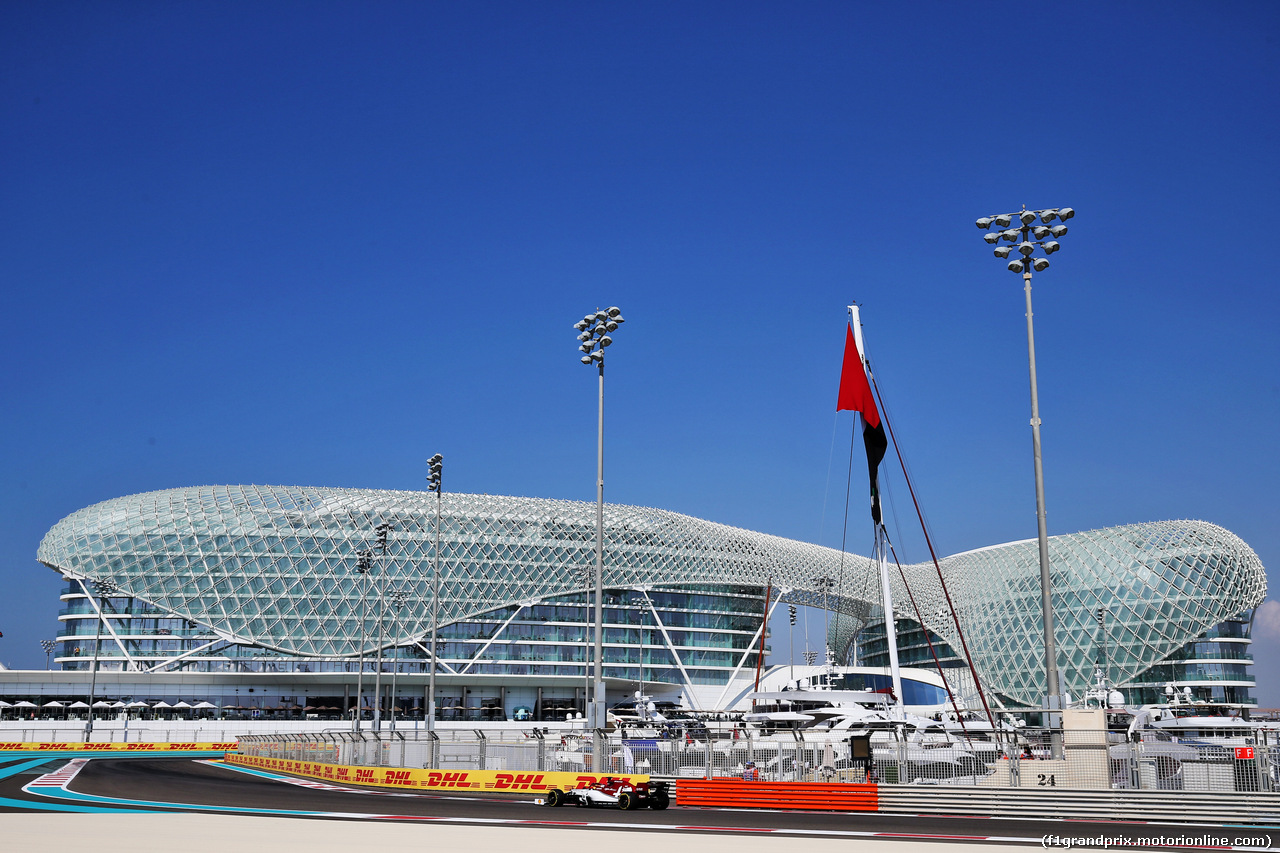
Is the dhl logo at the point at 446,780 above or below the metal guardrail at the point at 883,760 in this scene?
below

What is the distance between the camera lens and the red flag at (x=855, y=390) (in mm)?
38438

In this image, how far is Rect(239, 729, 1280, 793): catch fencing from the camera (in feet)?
79.0

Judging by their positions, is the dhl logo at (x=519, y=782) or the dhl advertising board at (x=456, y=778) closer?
the dhl advertising board at (x=456, y=778)

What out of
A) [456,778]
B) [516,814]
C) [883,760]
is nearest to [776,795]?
[883,760]

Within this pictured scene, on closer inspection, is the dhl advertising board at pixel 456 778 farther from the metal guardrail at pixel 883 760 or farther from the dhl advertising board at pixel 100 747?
the dhl advertising board at pixel 100 747

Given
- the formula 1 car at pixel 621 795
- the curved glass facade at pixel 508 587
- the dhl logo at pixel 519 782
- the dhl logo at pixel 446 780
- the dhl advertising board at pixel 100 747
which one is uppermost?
the curved glass facade at pixel 508 587

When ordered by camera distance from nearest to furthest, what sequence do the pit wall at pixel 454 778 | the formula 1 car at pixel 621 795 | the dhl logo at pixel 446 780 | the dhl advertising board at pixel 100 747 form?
Answer: the formula 1 car at pixel 621 795 → the pit wall at pixel 454 778 → the dhl logo at pixel 446 780 → the dhl advertising board at pixel 100 747

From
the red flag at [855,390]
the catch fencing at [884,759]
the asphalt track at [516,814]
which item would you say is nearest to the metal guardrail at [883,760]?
the catch fencing at [884,759]

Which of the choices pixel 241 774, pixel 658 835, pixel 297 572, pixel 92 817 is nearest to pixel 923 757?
pixel 658 835

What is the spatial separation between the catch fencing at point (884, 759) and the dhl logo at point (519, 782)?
37cm

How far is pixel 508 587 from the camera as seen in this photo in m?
104

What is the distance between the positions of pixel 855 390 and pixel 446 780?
63.1ft

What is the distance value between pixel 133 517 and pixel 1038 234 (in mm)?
91881

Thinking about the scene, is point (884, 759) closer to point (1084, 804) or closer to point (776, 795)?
point (776, 795)
